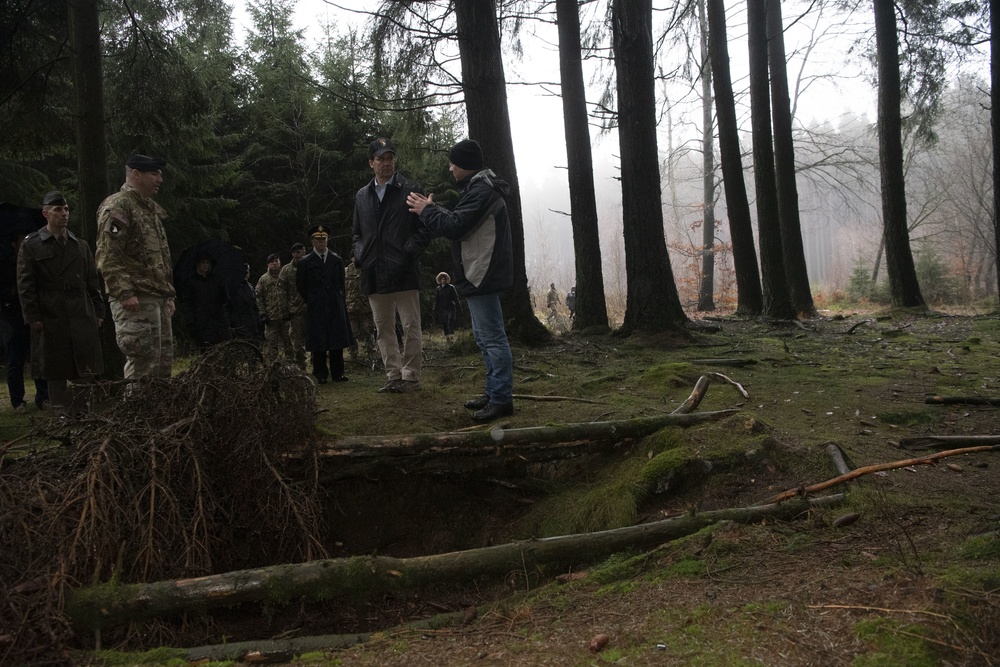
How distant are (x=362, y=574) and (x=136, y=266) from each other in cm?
388

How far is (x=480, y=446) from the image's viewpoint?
4.62m

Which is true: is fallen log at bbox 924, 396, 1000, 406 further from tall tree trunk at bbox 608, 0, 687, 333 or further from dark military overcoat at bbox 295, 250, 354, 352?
dark military overcoat at bbox 295, 250, 354, 352

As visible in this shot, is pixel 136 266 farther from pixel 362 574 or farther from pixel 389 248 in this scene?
pixel 362 574

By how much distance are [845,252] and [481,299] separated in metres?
106

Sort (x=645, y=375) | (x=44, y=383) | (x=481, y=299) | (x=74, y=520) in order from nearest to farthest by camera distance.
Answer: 1. (x=74, y=520)
2. (x=481, y=299)
3. (x=645, y=375)
4. (x=44, y=383)

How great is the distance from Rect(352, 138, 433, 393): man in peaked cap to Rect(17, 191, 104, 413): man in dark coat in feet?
9.44

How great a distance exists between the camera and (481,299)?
17.9ft

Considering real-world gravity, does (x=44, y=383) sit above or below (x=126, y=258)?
below

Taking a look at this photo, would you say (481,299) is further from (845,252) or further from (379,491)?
(845,252)

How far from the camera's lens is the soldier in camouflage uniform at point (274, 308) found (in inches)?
422

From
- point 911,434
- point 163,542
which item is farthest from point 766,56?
point 163,542

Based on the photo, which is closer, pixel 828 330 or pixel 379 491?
pixel 379 491

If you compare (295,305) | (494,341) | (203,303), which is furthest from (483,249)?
(295,305)

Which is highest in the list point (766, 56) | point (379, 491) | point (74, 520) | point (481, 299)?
point (766, 56)
